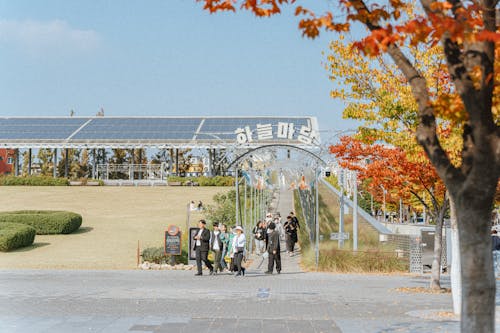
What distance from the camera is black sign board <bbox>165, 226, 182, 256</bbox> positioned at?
22266mm

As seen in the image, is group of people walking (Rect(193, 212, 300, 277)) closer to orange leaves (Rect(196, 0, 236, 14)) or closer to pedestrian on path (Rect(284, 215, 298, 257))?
pedestrian on path (Rect(284, 215, 298, 257))

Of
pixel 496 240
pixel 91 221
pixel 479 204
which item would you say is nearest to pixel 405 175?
pixel 496 240

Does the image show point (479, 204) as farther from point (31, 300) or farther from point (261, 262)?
point (261, 262)

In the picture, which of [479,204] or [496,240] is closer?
[479,204]

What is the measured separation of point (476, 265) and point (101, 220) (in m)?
31.3

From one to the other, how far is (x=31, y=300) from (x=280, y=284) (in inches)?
245

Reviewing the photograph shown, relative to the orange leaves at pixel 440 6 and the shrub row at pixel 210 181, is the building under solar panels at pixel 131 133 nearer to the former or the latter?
the shrub row at pixel 210 181

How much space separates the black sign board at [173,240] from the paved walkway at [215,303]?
1.96 metres

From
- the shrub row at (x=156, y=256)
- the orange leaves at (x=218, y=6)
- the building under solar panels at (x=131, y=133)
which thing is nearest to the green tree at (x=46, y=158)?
the building under solar panels at (x=131, y=133)

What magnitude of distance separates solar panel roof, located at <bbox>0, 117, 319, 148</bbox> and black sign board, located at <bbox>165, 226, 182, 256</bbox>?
34.3 m

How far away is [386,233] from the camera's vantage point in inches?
942

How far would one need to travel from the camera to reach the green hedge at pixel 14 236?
25.3 m

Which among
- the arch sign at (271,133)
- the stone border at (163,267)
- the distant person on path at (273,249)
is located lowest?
the stone border at (163,267)

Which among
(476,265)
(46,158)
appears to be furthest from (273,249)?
(46,158)
